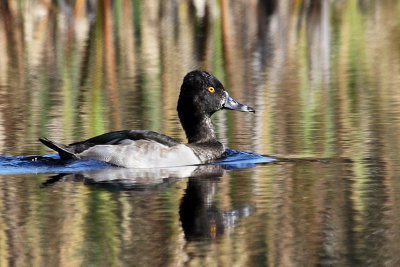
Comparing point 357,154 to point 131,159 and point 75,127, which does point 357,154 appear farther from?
point 75,127

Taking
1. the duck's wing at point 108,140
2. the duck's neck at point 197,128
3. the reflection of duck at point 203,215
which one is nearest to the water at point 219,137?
the reflection of duck at point 203,215

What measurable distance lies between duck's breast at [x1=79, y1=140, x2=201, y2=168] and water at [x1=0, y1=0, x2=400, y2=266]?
189 millimetres

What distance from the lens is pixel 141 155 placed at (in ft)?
33.9

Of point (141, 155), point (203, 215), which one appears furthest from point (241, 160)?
point (203, 215)

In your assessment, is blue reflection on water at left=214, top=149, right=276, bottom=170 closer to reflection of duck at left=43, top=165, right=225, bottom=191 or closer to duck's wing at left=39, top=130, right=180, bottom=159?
reflection of duck at left=43, top=165, right=225, bottom=191

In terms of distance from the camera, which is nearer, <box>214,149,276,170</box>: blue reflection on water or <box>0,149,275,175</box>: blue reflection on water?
<box>0,149,275,175</box>: blue reflection on water

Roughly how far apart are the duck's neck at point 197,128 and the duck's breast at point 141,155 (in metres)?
1.04

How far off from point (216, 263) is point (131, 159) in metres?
4.37

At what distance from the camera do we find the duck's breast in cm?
1027

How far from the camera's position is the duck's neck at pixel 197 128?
37.4ft

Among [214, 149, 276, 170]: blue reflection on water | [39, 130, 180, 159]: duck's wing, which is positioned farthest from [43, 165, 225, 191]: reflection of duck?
[39, 130, 180, 159]: duck's wing

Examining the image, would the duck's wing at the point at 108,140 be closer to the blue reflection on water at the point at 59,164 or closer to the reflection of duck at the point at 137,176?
the blue reflection on water at the point at 59,164

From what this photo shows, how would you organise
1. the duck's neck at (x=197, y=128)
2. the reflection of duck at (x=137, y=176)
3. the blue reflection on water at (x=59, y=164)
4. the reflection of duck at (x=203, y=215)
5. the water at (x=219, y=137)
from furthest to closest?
the duck's neck at (x=197, y=128) < the blue reflection on water at (x=59, y=164) < the reflection of duck at (x=137, y=176) < the reflection of duck at (x=203, y=215) < the water at (x=219, y=137)

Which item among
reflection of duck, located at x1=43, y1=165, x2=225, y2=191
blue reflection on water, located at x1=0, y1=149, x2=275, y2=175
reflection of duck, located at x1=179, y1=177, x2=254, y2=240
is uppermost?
blue reflection on water, located at x1=0, y1=149, x2=275, y2=175
